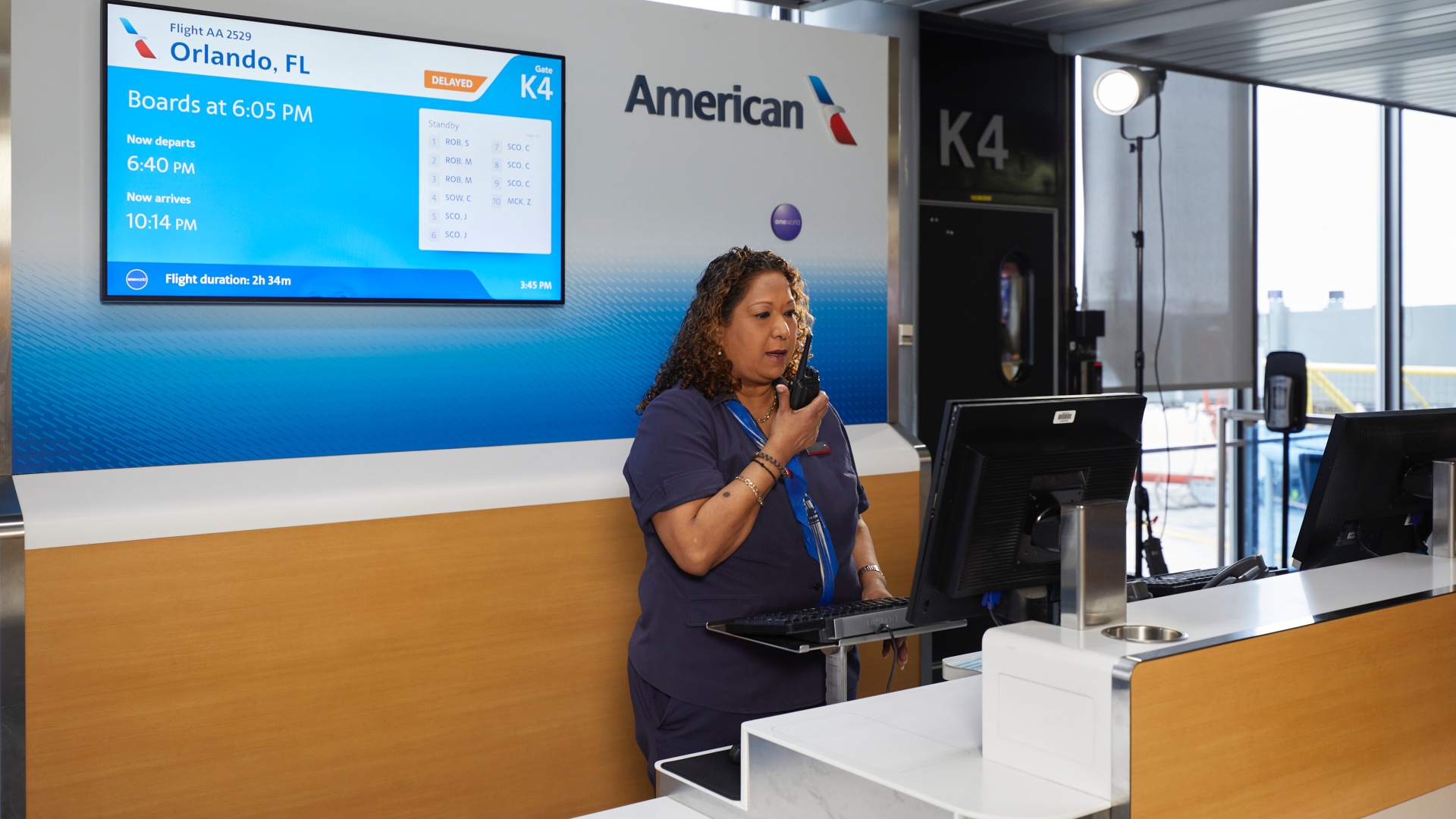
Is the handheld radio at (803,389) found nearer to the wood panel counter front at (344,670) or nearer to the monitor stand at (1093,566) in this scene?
the wood panel counter front at (344,670)

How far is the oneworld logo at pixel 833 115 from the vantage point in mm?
3764

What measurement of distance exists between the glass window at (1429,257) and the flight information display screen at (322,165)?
20.4ft

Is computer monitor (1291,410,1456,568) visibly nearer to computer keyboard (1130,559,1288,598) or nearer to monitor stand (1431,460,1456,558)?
monitor stand (1431,460,1456,558)

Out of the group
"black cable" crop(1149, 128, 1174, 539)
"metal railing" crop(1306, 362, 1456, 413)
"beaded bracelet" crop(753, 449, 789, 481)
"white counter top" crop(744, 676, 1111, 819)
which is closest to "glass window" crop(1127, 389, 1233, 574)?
"black cable" crop(1149, 128, 1174, 539)

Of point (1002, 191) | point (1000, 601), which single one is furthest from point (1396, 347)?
point (1000, 601)

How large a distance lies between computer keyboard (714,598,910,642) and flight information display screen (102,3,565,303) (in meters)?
1.30

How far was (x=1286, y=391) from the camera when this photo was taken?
5.55 m

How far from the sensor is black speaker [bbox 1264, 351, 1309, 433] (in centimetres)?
554

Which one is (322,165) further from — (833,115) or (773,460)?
(833,115)

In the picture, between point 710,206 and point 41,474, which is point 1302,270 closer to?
point 710,206

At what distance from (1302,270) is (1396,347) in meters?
1.11

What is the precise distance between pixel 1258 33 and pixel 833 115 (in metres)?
2.49

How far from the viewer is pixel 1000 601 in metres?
1.96

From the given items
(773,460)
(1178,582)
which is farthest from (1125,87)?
(773,460)
